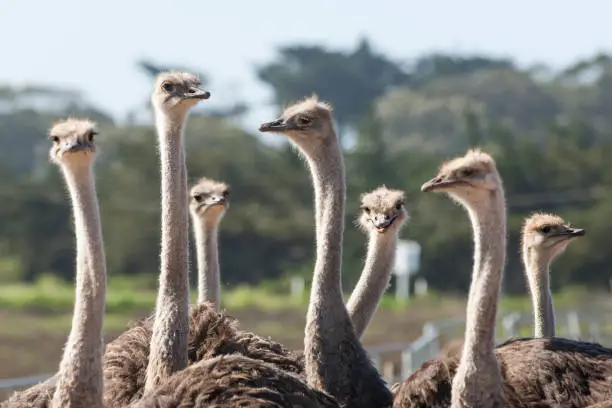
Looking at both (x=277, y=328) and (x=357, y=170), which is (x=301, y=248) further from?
(x=277, y=328)

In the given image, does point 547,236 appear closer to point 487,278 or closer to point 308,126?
point 308,126

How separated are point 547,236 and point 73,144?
124 inches

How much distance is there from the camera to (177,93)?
6.86 meters

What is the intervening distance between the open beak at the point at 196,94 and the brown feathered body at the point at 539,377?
4.68ft

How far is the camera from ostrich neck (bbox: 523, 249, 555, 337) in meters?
8.04

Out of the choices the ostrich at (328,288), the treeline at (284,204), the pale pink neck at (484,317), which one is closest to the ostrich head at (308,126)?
the ostrich at (328,288)

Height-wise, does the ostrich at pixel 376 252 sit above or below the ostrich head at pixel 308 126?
below

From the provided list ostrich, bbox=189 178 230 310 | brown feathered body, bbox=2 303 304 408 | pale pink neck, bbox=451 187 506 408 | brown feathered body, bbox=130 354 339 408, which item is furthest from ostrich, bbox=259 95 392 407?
ostrich, bbox=189 178 230 310

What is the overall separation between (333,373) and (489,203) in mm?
1308

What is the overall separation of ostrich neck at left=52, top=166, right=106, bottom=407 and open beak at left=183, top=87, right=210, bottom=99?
0.83 meters

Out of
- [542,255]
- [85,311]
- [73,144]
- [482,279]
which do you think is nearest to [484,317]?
[482,279]

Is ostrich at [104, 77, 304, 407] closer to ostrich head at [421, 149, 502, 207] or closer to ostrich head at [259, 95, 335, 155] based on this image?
ostrich head at [259, 95, 335, 155]

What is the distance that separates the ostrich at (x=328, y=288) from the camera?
6.61 m

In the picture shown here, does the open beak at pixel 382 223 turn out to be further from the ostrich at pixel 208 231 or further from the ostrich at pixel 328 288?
the ostrich at pixel 208 231
